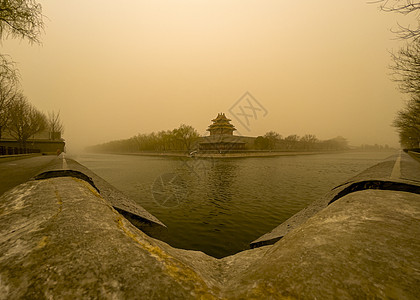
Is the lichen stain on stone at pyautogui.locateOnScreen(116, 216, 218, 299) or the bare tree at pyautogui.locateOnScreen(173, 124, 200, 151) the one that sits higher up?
the bare tree at pyautogui.locateOnScreen(173, 124, 200, 151)

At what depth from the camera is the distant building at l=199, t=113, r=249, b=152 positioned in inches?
1897

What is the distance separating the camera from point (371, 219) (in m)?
1.57

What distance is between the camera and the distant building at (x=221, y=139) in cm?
4819

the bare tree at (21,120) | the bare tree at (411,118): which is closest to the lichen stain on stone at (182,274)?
the bare tree at (411,118)

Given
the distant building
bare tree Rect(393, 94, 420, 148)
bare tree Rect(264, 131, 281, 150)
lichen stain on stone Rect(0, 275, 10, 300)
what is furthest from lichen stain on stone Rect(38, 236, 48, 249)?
bare tree Rect(264, 131, 281, 150)

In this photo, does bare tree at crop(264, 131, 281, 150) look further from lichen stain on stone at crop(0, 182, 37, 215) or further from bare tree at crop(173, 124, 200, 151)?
lichen stain on stone at crop(0, 182, 37, 215)

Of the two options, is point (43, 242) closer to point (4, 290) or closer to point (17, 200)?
point (4, 290)

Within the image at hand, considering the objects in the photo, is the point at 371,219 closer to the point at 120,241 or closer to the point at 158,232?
the point at 120,241

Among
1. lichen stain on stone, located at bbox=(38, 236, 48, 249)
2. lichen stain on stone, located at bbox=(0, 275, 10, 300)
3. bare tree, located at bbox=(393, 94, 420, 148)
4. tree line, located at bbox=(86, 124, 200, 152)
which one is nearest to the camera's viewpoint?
lichen stain on stone, located at bbox=(0, 275, 10, 300)

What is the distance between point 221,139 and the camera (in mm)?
50000

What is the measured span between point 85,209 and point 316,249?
2014mm

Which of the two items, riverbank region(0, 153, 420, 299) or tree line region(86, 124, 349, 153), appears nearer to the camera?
riverbank region(0, 153, 420, 299)

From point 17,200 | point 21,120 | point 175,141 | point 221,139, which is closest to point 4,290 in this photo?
point 17,200

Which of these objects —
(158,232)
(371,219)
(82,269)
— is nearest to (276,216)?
(158,232)
